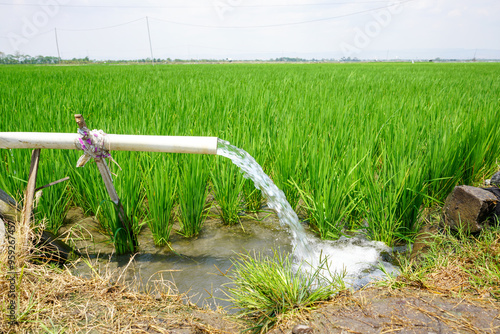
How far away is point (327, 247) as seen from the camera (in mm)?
2029

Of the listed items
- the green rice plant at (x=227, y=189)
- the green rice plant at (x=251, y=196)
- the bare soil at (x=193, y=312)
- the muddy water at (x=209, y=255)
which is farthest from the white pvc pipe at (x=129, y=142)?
the green rice plant at (x=251, y=196)

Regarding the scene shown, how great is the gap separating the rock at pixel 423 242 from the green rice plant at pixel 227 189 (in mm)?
1188

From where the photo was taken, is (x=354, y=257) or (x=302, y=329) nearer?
(x=302, y=329)

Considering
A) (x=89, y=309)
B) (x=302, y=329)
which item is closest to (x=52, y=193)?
(x=89, y=309)

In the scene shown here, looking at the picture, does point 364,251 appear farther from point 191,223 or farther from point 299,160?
point 191,223

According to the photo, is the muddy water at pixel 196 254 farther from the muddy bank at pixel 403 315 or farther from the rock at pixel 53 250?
the muddy bank at pixel 403 315

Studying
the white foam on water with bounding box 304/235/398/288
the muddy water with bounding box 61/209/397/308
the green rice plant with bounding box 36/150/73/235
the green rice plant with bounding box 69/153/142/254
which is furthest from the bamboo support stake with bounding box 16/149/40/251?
the white foam on water with bounding box 304/235/398/288

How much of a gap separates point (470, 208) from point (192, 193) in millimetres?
1647

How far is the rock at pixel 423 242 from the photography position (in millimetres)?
1809

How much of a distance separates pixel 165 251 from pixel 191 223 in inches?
10.0

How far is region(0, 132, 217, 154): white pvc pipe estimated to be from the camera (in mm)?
1486

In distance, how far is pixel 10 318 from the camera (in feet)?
4.11

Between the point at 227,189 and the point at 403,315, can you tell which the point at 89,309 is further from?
the point at 403,315

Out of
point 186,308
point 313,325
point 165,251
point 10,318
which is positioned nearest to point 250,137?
point 165,251
